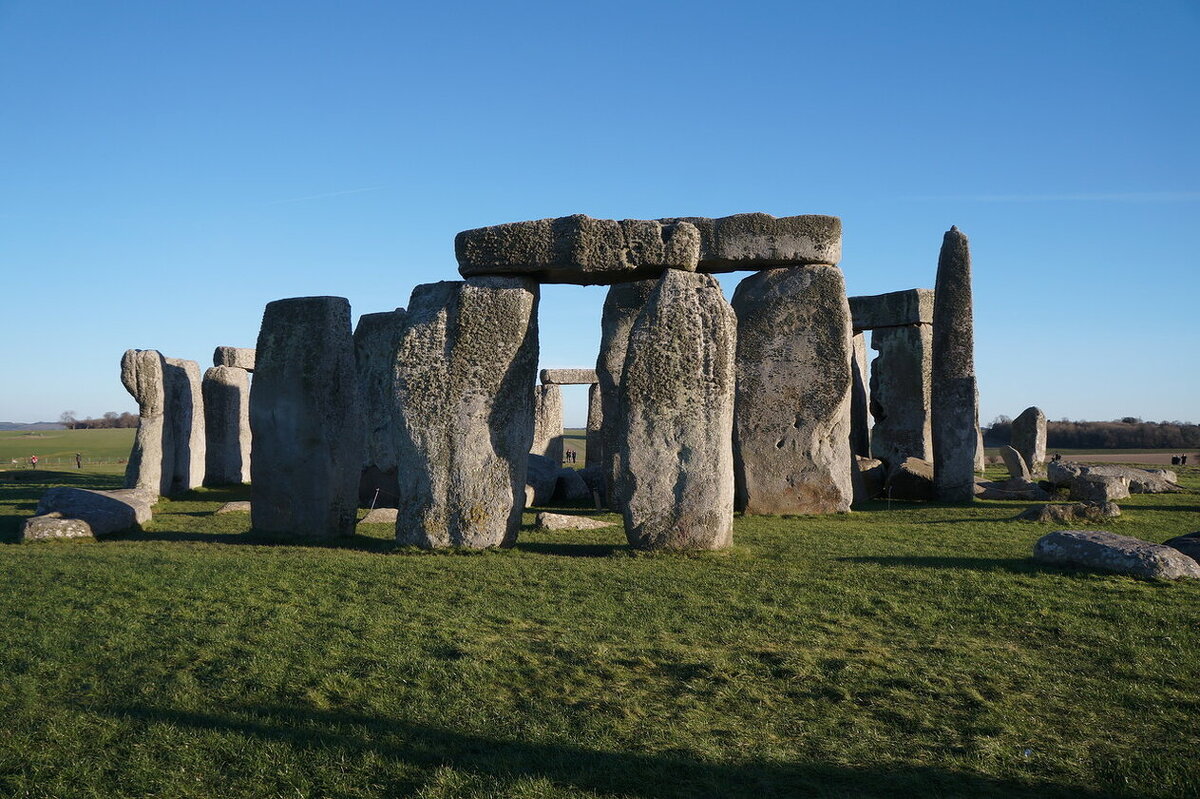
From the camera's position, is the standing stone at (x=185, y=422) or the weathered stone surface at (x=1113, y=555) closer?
the weathered stone surface at (x=1113, y=555)

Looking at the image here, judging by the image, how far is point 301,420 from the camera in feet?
32.6

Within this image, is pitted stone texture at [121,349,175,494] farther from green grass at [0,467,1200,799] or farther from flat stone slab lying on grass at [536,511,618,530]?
flat stone slab lying on grass at [536,511,618,530]

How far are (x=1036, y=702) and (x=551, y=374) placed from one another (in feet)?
66.7

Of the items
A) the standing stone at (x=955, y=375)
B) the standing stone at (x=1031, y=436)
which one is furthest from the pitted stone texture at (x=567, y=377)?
the standing stone at (x=955, y=375)

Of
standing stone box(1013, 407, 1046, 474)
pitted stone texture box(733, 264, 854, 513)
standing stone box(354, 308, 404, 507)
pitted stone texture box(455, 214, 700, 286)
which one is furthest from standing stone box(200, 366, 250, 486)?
standing stone box(1013, 407, 1046, 474)

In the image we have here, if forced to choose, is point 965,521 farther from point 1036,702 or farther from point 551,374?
point 551,374

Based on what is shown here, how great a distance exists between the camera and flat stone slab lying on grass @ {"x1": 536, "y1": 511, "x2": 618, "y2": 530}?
10.3 meters

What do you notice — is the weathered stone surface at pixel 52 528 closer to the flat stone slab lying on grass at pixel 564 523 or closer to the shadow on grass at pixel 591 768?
the flat stone slab lying on grass at pixel 564 523

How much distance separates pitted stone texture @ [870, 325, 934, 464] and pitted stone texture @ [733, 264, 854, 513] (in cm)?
586

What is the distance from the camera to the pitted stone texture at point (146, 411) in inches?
562

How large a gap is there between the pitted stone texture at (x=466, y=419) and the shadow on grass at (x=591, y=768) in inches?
181

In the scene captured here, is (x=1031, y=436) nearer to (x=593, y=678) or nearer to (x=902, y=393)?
(x=902, y=393)

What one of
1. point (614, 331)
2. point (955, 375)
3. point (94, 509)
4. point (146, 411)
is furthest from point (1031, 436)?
point (94, 509)

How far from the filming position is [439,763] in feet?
12.3
